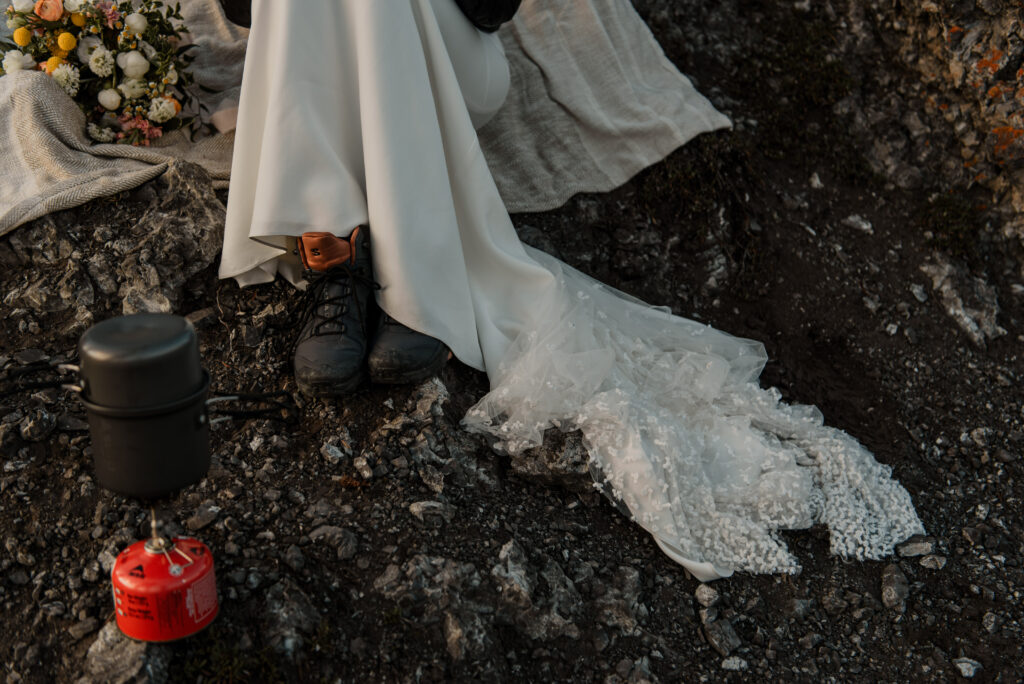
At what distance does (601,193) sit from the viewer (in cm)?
346

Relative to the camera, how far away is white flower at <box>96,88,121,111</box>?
9.51ft

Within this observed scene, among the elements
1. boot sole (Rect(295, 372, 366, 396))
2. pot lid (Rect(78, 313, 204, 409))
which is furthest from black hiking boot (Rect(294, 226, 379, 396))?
pot lid (Rect(78, 313, 204, 409))

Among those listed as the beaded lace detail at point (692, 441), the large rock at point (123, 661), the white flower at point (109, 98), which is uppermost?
the white flower at point (109, 98)

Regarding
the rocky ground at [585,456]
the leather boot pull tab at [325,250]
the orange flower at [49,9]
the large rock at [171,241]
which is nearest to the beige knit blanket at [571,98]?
the rocky ground at [585,456]

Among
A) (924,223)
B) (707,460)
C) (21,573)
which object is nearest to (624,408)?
(707,460)

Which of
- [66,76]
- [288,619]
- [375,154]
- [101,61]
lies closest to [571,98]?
[375,154]

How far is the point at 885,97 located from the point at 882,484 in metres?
1.92

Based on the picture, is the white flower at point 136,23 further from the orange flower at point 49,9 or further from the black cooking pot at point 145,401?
the black cooking pot at point 145,401

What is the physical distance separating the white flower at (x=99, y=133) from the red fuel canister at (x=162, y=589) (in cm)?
166

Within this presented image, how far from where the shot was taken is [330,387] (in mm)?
2377

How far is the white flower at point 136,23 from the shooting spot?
2873 mm

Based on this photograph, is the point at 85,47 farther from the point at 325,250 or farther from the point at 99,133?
the point at 325,250

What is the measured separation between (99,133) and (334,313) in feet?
3.78

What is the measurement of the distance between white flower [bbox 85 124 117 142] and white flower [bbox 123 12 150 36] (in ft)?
1.07
